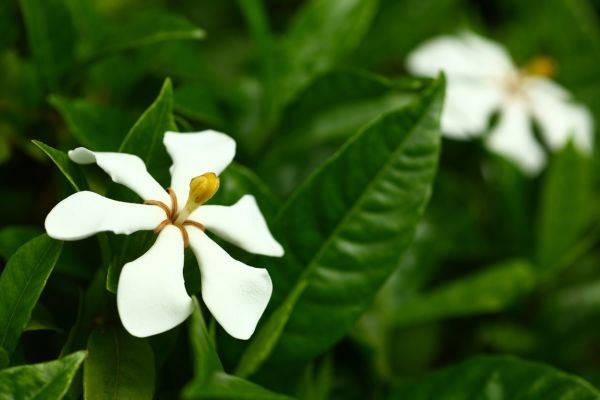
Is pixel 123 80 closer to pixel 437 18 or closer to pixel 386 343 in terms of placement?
pixel 386 343

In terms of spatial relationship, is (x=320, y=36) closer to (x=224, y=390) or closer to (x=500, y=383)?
(x=500, y=383)

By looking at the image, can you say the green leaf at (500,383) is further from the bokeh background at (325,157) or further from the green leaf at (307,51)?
the green leaf at (307,51)

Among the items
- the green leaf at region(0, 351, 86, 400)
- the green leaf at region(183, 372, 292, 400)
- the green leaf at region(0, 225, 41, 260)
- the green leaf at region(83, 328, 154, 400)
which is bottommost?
the green leaf at region(0, 225, 41, 260)

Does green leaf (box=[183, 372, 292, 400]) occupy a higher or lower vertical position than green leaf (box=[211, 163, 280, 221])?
higher

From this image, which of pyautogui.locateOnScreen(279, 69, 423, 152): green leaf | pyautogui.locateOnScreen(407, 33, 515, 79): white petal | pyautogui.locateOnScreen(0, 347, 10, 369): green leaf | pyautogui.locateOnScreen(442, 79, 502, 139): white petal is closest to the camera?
pyautogui.locateOnScreen(0, 347, 10, 369): green leaf

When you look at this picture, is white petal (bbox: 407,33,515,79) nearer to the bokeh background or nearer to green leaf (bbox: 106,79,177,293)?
the bokeh background

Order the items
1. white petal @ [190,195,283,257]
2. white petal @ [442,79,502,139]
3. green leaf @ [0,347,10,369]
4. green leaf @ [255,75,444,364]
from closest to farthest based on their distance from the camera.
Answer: green leaf @ [0,347,10,369]
white petal @ [190,195,283,257]
green leaf @ [255,75,444,364]
white petal @ [442,79,502,139]

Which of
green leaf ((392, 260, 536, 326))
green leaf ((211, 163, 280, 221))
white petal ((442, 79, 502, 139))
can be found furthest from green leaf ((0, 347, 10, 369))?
white petal ((442, 79, 502, 139))

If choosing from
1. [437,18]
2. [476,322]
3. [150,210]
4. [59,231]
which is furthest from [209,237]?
[437,18]
